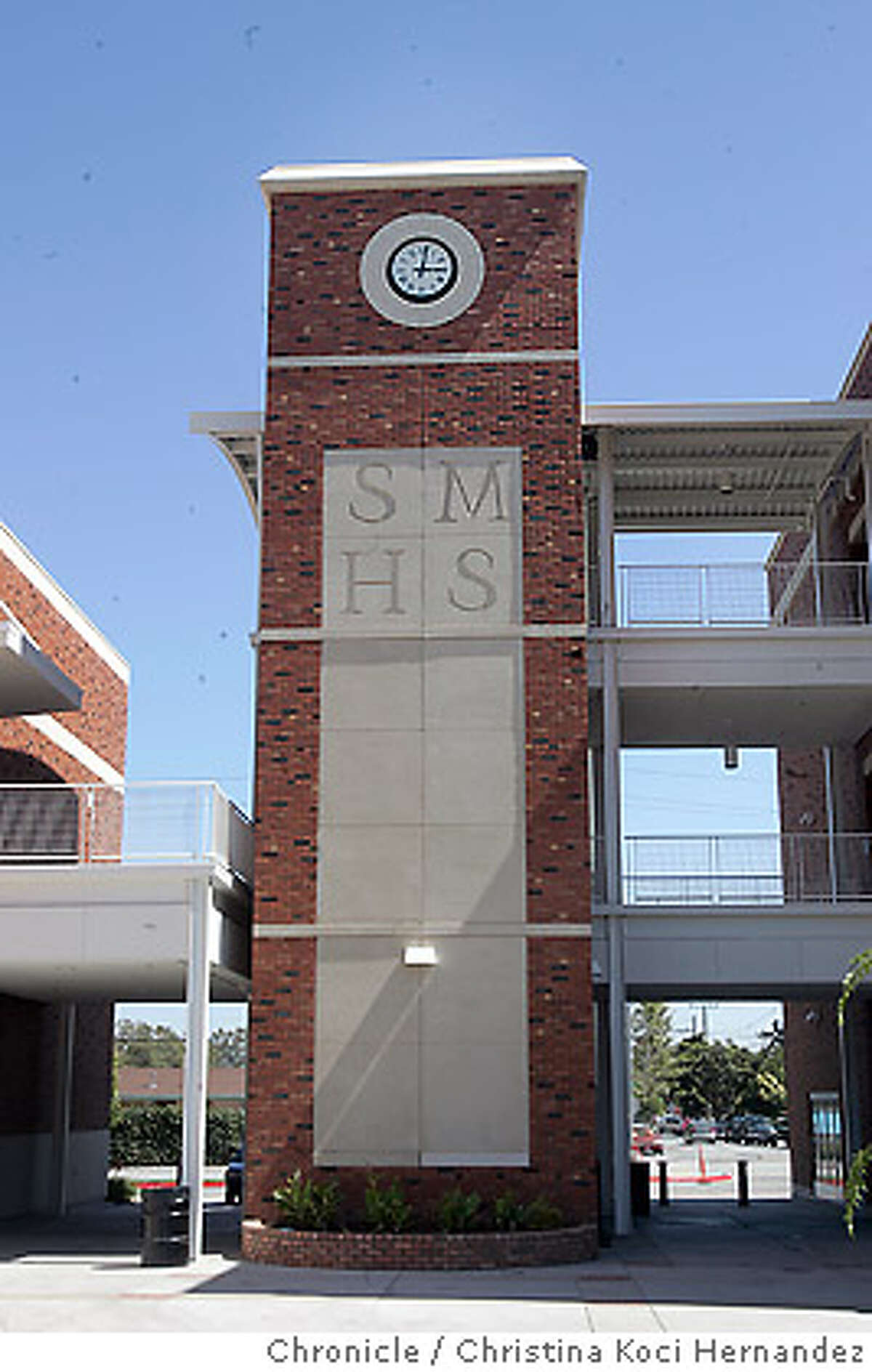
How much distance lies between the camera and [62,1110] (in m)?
27.0

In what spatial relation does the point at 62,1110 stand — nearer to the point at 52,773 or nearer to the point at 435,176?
the point at 52,773

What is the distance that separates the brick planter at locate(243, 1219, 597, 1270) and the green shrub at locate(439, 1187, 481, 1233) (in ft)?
1.09

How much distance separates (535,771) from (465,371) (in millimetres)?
5321

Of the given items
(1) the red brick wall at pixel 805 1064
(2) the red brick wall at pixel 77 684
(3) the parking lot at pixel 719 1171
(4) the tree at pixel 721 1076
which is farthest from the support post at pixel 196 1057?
(4) the tree at pixel 721 1076

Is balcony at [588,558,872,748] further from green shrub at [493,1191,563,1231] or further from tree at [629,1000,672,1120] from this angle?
tree at [629,1000,672,1120]

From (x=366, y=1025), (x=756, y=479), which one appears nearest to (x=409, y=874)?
(x=366, y=1025)

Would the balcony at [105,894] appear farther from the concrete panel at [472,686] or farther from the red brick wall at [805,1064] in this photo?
the red brick wall at [805,1064]

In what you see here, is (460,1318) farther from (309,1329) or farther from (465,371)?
(465,371)

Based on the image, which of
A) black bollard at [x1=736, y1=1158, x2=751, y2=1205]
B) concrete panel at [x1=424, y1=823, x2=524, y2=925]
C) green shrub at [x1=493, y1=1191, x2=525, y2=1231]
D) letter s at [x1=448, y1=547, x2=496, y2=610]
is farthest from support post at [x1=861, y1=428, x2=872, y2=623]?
A: black bollard at [x1=736, y1=1158, x2=751, y2=1205]

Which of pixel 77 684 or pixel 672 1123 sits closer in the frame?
pixel 77 684

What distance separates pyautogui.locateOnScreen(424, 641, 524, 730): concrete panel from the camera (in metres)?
19.5

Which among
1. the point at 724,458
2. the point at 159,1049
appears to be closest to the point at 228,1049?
the point at 159,1049

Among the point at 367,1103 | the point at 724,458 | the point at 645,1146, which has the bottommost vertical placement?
the point at 645,1146

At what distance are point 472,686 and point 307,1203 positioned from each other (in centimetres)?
633
